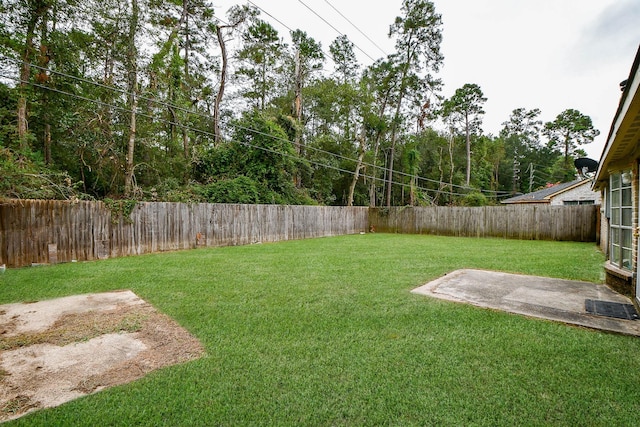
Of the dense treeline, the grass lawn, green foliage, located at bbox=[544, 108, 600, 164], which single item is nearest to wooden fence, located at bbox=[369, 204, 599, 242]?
the dense treeline

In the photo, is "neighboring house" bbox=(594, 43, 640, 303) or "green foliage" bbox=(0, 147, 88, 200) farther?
"green foliage" bbox=(0, 147, 88, 200)

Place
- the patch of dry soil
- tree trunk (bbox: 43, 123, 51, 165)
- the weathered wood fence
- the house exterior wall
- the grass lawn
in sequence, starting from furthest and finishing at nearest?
the house exterior wall < tree trunk (bbox: 43, 123, 51, 165) < the weathered wood fence < the patch of dry soil < the grass lawn

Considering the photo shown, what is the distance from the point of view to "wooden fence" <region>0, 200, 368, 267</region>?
230 inches

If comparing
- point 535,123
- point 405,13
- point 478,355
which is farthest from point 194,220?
point 535,123

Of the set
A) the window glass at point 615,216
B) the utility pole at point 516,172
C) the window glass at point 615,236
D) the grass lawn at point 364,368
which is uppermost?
the utility pole at point 516,172

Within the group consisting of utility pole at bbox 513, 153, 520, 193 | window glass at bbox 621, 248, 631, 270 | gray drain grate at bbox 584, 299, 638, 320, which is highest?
utility pole at bbox 513, 153, 520, 193

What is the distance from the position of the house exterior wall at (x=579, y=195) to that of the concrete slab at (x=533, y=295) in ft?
43.5

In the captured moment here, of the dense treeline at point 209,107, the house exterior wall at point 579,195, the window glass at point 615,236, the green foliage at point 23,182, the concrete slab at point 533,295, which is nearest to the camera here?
the concrete slab at point 533,295

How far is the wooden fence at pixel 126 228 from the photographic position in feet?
19.2

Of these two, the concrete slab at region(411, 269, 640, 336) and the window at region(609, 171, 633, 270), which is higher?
the window at region(609, 171, 633, 270)

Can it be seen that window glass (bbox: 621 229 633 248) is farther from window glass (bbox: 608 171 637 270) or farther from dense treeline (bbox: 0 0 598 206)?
dense treeline (bbox: 0 0 598 206)

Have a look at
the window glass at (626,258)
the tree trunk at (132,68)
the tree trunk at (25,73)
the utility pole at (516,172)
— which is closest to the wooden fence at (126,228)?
the tree trunk at (132,68)

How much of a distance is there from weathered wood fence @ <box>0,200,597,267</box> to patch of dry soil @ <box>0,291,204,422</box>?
3.48m

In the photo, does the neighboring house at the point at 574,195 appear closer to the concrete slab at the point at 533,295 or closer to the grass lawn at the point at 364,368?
the concrete slab at the point at 533,295
